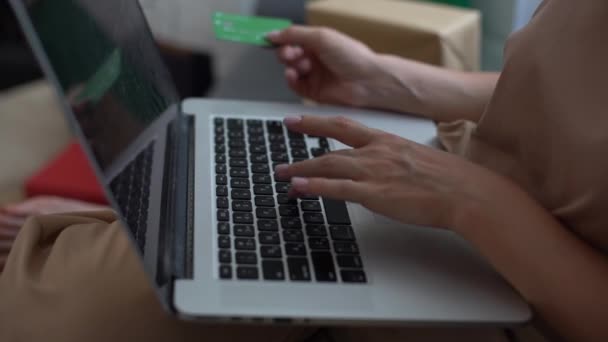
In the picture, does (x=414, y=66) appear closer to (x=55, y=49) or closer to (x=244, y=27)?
(x=244, y=27)

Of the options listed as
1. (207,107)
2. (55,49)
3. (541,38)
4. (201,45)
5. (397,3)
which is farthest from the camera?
(201,45)

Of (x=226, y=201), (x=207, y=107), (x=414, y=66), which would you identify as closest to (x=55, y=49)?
(x=226, y=201)

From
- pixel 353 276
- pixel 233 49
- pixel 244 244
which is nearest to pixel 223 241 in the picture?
pixel 244 244

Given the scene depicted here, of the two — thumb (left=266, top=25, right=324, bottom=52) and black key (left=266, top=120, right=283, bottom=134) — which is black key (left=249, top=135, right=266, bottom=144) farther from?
thumb (left=266, top=25, right=324, bottom=52)

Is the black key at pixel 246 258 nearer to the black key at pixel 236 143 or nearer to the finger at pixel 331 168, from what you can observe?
the finger at pixel 331 168

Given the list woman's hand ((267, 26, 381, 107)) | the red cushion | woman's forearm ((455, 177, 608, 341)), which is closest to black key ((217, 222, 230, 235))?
woman's forearm ((455, 177, 608, 341))

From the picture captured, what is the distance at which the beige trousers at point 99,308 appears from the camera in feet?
2.06

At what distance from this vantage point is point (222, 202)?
0.70 m

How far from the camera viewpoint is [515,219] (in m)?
0.60

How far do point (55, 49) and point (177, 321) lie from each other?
0.83ft

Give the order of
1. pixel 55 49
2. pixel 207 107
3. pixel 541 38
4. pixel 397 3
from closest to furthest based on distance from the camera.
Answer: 1. pixel 55 49
2. pixel 541 38
3. pixel 207 107
4. pixel 397 3

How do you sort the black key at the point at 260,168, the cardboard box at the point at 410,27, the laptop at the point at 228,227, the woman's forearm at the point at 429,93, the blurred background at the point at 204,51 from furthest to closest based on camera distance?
the blurred background at the point at 204,51 → the cardboard box at the point at 410,27 → the woman's forearm at the point at 429,93 → the black key at the point at 260,168 → the laptop at the point at 228,227

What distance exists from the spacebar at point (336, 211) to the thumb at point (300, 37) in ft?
1.00

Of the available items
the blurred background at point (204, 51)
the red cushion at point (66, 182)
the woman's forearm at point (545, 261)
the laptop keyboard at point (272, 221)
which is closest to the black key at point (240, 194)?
the laptop keyboard at point (272, 221)
